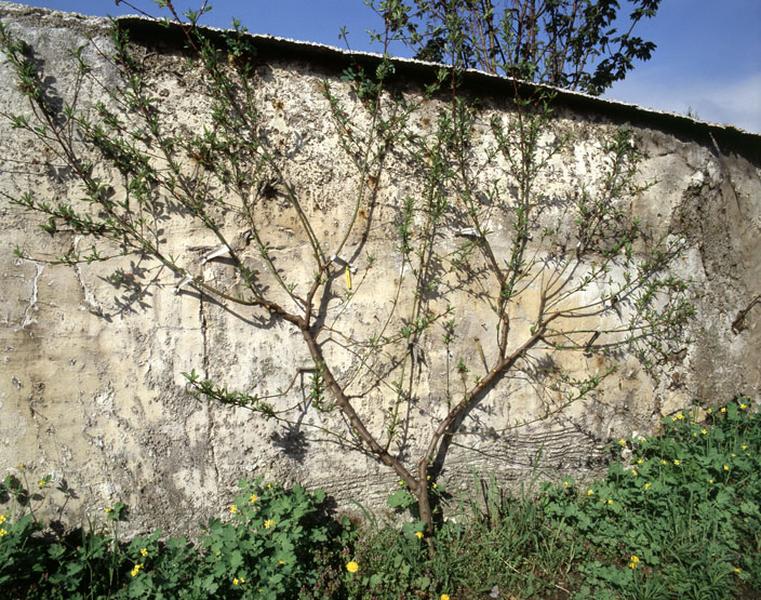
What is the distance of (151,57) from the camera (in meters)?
2.37

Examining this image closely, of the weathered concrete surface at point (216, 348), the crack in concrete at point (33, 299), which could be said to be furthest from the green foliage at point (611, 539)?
the crack in concrete at point (33, 299)

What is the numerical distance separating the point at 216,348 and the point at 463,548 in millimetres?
1493

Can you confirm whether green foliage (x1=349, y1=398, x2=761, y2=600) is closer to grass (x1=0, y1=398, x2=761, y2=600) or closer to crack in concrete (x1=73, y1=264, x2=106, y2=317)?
grass (x1=0, y1=398, x2=761, y2=600)

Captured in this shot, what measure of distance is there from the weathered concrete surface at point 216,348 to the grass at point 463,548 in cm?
15

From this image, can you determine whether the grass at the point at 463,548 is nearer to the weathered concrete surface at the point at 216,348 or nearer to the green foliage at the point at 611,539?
the green foliage at the point at 611,539

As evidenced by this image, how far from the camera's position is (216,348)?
2.37m

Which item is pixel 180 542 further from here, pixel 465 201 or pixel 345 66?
pixel 345 66

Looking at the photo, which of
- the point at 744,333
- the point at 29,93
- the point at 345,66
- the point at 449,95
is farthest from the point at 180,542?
the point at 744,333

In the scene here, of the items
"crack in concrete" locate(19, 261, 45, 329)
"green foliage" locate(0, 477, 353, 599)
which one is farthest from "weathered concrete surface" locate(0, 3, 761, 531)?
"green foliage" locate(0, 477, 353, 599)

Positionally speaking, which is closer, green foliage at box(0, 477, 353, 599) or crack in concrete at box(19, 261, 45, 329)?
green foliage at box(0, 477, 353, 599)

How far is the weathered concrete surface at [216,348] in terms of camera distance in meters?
2.19

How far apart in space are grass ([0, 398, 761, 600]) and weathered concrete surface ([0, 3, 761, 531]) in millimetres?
146

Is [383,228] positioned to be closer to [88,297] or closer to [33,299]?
[88,297]

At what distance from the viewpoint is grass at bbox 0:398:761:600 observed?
6.78ft
